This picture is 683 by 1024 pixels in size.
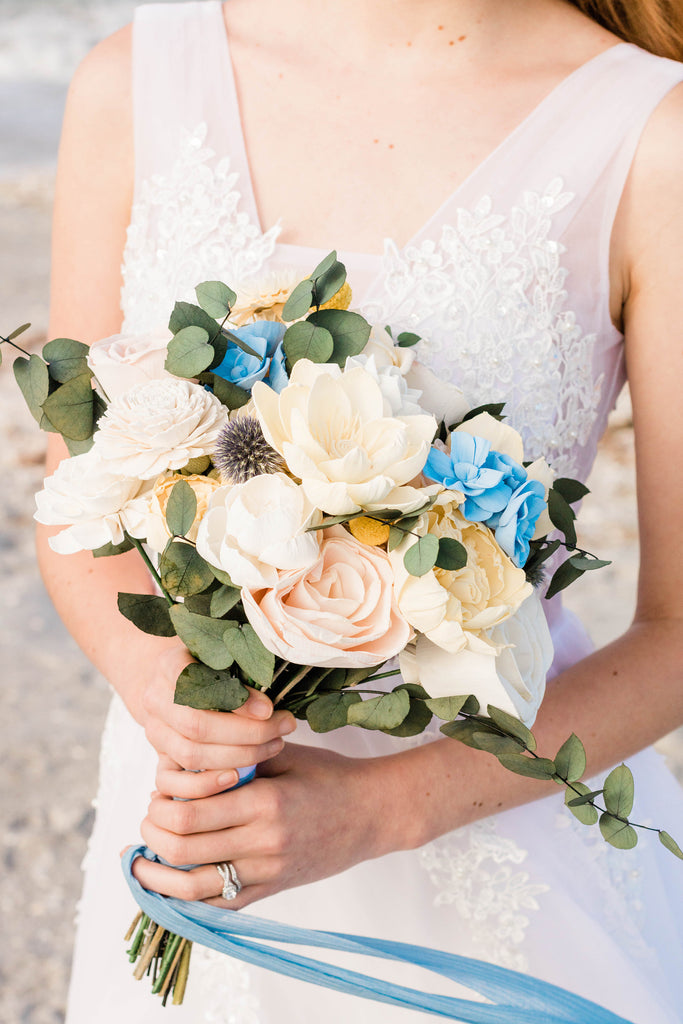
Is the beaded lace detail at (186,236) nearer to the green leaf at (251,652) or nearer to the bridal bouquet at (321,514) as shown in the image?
the bridal bouquet at (321,514)

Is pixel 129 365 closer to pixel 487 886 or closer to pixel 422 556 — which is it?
pixel 422 556

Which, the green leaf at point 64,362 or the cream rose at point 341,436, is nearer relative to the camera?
the cream rose at point 341,436

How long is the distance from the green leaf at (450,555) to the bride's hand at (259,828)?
1.61ft

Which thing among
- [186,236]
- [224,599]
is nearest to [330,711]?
[224,599]

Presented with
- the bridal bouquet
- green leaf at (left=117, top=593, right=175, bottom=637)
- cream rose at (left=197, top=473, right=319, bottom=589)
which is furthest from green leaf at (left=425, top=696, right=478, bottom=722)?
green leaf at (left=117, top=593, right=175, bottom=637)

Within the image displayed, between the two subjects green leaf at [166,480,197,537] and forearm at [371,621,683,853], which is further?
forearm at [371,621,683,853]

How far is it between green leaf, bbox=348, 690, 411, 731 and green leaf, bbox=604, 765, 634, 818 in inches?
8.8

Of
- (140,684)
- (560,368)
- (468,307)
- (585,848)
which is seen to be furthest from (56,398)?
(585,848)

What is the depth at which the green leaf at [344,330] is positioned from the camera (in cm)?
99

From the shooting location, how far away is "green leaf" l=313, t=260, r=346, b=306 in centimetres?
101

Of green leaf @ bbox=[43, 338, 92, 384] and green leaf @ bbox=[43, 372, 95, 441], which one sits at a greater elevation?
green leaf @ bbox=[43, 338, 92, 384]

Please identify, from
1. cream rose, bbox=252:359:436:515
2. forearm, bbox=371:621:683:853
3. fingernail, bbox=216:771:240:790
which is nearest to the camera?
cream rose, bbox=252:359:436:515

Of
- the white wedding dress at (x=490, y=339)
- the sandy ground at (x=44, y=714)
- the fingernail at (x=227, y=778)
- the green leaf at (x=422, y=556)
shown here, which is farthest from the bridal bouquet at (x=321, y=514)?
the sandy ground at (x=44, y=714)

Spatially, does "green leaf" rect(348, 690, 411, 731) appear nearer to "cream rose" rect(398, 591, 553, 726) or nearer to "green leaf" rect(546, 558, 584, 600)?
"cream rose" rect(398, 591, 553, 726)
